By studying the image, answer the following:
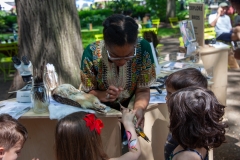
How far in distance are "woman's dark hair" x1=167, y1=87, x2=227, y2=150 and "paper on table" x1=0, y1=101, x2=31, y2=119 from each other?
1.13 m

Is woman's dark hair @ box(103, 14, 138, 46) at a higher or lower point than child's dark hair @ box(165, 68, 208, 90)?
higher

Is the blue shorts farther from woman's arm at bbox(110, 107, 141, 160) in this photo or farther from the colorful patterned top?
woman's arm at bbox(110, 107, 141, 160)

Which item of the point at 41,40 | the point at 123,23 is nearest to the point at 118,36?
the point at 123,23

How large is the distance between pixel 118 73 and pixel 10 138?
868mm

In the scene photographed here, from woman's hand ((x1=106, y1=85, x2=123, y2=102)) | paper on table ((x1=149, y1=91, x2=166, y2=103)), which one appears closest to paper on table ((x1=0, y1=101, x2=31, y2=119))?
woman's hand ((x1=106, y1=85, x2=123, y2=102))

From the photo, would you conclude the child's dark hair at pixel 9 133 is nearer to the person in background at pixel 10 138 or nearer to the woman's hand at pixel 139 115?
the person in background at pixel 10 138

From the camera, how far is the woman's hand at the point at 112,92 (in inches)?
85.6

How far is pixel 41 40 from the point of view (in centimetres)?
374

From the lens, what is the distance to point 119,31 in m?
2.07

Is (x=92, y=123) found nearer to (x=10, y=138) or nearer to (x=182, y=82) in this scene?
(x=10, y=138)

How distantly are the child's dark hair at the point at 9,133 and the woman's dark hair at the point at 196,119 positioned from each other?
857mm

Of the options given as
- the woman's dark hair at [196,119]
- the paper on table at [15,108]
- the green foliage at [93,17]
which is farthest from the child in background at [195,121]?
the green foliage at [93,17]

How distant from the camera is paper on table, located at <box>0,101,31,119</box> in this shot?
227 cm

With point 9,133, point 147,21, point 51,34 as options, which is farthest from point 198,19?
point 147,21
